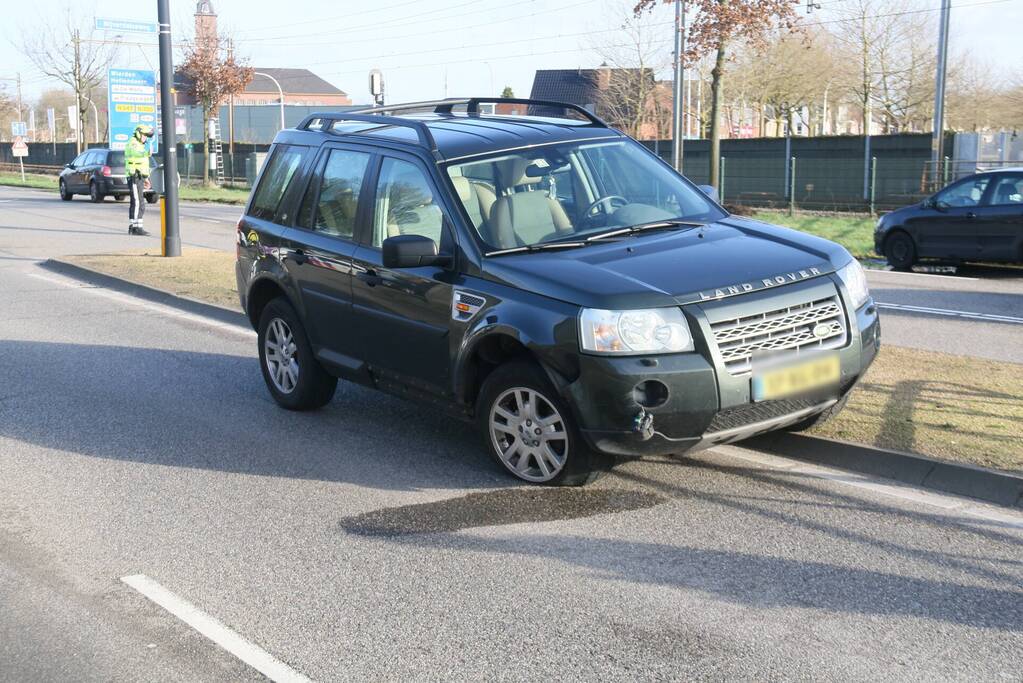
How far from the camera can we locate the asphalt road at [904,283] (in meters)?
11.1

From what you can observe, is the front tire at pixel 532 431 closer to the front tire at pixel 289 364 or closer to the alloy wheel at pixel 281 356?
the front tire at pixel 289 364

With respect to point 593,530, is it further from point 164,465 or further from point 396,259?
point 164,465

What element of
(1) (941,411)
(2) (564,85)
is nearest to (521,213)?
(1) (941,411)

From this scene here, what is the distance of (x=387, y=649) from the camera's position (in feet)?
14.2

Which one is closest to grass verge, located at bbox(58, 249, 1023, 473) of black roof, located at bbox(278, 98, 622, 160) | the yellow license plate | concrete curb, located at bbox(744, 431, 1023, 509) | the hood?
concrete curb, located at bbox(744, 431, 1023, 509)

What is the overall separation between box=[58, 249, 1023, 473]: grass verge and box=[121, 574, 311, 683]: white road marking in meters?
3.66

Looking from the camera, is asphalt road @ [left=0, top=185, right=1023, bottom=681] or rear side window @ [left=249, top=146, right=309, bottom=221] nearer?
asphalt road @ [left=0, top=185, right=1023, bottom=681]

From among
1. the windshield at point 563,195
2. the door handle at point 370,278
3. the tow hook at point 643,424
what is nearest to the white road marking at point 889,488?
the tow hook at point 643,424

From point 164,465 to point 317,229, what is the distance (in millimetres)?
1848

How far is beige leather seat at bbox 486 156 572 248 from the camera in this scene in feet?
21.3

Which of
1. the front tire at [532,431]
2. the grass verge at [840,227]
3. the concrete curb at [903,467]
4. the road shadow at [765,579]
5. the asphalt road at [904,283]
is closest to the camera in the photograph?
the road shadow at [765,579]

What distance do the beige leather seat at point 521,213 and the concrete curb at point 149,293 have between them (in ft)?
18.4

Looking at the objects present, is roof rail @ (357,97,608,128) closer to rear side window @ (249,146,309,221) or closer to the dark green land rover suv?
the dark green land rover suv

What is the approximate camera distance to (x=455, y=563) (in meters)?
5.20
